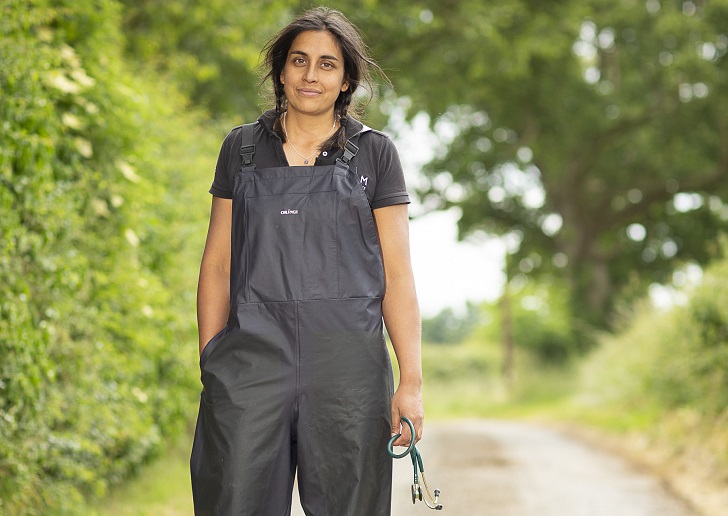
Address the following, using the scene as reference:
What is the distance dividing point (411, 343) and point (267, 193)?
2.02 ft

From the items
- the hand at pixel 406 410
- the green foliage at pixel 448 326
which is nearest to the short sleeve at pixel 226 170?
the hand at pixel 406 410

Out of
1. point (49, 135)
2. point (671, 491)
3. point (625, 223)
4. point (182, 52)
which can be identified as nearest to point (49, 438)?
point (49, 135)

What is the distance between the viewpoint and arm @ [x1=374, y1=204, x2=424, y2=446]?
288cm

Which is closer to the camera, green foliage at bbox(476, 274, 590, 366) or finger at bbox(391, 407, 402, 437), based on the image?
finger at bbox(391, 407, 402, 437)

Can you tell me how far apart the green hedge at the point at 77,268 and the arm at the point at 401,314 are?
1.81 m

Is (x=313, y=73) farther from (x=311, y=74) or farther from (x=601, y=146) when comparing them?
(x=601, y=146)

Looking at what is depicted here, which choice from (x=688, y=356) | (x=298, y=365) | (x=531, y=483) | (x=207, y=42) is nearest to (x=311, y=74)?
(x=298, y=365)

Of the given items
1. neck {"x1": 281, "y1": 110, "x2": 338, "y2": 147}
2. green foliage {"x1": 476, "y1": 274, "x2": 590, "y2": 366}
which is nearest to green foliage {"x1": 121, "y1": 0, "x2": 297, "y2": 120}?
neck {"x1": 281, "y1": 110, "x2": 338, "y2": 147}

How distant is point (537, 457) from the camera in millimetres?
10469

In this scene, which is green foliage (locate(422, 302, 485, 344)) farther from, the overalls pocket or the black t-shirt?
the overalls pocket

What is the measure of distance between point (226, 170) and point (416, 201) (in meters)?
24.6

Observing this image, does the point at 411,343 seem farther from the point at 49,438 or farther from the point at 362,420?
the point at 49,438

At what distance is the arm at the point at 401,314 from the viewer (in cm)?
288

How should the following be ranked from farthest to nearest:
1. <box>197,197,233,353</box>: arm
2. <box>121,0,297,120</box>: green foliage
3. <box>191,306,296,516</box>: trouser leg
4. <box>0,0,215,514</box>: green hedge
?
<box>121,0,297,120</box>: green foliage, <box>0,0,215,514</box>: green hedge, <box>197,197,233,353</box>: arm, <box>191,306,296,516</box>: trouser leg
